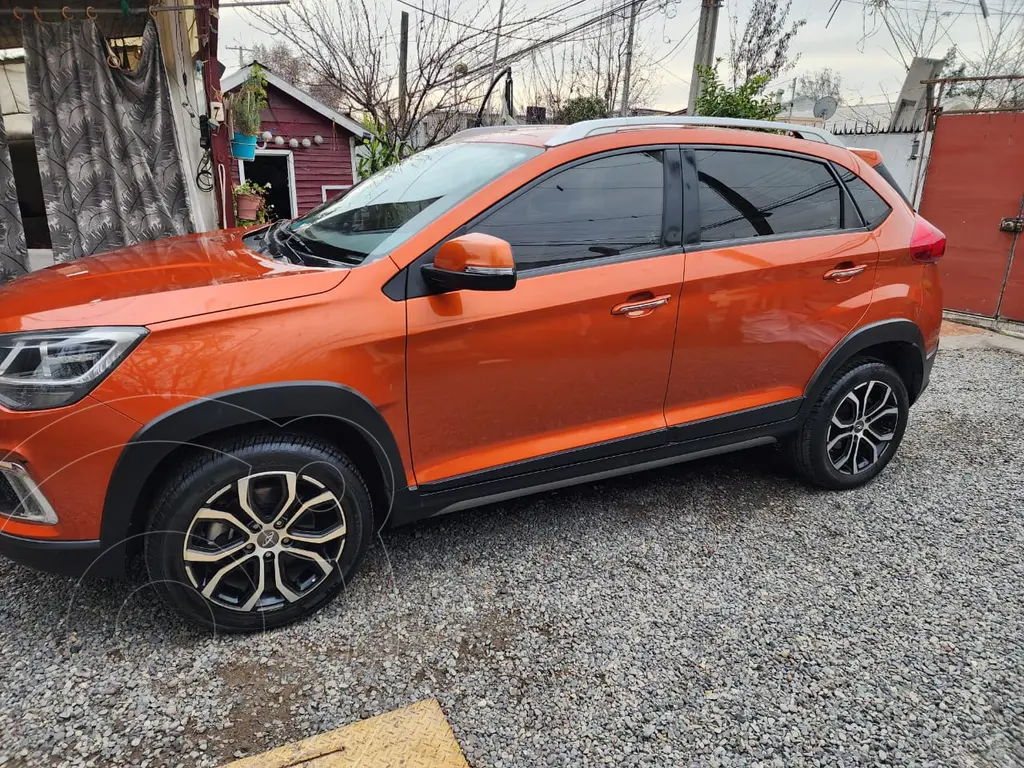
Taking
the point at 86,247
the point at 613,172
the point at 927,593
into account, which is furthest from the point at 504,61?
the point at 927,593

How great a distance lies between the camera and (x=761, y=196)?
117 inches

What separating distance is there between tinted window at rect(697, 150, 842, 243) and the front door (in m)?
0.21

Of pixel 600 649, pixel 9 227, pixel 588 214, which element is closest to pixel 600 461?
pixel 600 649

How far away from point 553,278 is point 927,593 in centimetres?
198

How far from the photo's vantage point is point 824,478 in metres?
3.39

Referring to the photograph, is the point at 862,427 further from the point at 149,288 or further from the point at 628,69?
the point at 628,69

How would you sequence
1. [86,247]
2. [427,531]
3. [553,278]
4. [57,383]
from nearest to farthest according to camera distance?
[57,383]
[553,278]
[427,531]
[86,247]

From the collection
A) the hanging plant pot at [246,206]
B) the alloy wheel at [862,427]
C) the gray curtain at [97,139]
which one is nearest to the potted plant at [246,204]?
the hanging plant pot at [246,206]

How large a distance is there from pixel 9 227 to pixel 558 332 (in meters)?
4.90

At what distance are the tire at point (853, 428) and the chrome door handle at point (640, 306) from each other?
1.15 meters

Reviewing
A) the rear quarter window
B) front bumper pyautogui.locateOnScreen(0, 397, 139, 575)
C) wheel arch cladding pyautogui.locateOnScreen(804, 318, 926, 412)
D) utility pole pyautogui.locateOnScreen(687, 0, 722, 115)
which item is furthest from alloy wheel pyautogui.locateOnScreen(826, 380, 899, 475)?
utility pole pyautogui.locateOnScreen(687, 0, 722, 115)

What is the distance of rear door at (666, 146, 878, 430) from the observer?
2809mm

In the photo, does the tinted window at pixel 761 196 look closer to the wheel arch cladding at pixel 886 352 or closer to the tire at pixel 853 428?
the wheel arch cladding at pixel 886 352

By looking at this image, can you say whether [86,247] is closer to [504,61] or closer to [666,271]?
[666,271]
